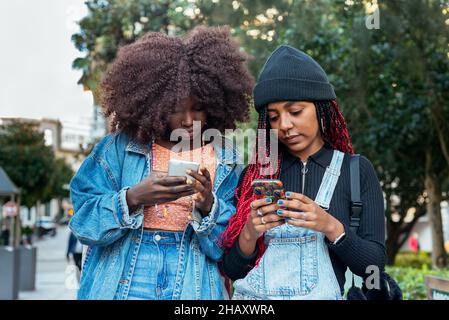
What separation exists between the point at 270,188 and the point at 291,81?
0.46 meters

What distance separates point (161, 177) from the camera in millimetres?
2395

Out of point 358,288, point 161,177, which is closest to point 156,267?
point 161,177

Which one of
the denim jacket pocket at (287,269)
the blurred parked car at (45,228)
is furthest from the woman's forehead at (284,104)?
the blurred parked car at (45,228)

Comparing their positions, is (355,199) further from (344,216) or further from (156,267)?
(156,267)

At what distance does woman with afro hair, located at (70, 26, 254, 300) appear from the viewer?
2.50m

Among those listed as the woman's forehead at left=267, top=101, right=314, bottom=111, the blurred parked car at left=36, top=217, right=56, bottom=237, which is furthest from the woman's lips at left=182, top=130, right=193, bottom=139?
the blurred parked car at left=36, top=217, right=56, bottom=237

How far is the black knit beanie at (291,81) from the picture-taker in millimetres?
2406

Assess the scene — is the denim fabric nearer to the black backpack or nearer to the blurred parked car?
the black backpack

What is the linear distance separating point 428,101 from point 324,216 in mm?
9038

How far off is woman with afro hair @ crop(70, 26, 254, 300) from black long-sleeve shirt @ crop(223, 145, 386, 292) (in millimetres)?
181

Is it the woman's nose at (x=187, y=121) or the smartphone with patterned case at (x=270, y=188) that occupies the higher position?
the woman's nose at (x=187, y=121)

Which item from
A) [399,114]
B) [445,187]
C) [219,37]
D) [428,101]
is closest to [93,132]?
[399,114]

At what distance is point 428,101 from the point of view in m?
10.7

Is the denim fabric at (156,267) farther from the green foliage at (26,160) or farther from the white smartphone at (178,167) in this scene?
the green foliage at (26,160)
